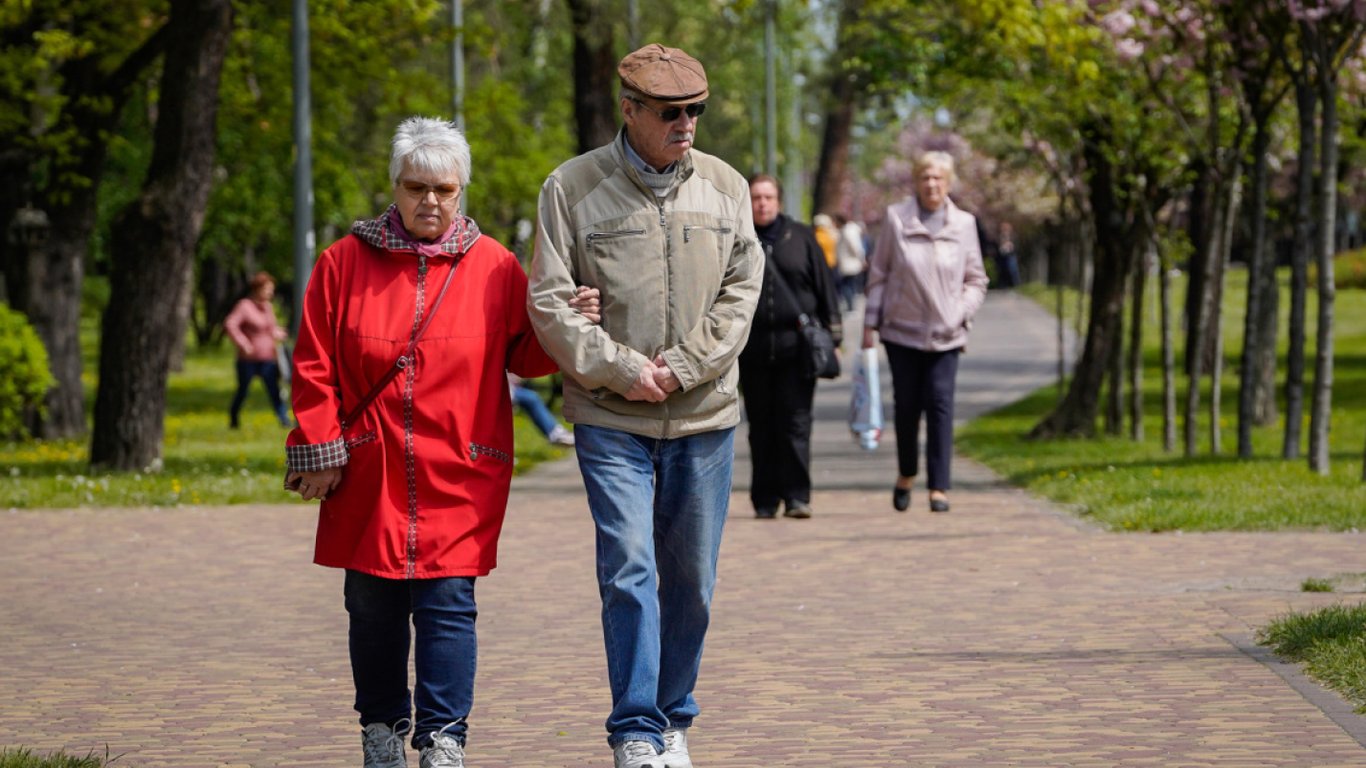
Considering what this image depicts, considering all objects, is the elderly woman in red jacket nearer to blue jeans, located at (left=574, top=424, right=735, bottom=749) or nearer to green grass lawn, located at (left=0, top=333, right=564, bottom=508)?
blue jeans, located at (left=574, top=424, right=735, bottom=749)

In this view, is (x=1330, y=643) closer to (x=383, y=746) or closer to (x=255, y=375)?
(x=383, y=746)

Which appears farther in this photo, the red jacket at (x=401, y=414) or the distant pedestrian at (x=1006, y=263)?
the distant pedestrian at (x=1006, y=263)

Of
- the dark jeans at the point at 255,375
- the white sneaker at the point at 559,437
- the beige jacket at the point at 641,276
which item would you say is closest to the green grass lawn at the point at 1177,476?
the white sneaker at the point at 559,437

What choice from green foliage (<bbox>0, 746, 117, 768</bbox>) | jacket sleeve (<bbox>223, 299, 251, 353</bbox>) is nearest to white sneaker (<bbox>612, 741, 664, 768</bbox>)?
green foliage (<bbox>0, 746, 117, 768</bbox>)

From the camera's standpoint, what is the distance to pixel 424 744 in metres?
5.52

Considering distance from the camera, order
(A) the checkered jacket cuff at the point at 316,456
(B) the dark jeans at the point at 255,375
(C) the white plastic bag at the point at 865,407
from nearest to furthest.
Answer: (A) the checkered jacket cuff at the point at 316,456 < (C) the white plastic bag at the point at 865,407 < (B) the dark jeans at the point at 255,375

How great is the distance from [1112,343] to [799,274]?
27.0 feet

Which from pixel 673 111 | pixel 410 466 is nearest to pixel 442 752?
pixel 410 466

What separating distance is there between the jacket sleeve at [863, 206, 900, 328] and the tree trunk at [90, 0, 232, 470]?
19.8 ft

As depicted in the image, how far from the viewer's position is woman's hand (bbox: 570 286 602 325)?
5.52 m

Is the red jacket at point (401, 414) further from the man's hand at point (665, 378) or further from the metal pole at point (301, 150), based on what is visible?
the metal pole at point (301, 150)

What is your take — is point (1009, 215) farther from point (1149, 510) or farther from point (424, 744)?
point (424, 744)

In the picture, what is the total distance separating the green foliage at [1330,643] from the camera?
677 cm

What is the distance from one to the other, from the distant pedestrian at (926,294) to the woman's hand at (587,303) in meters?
6.47
